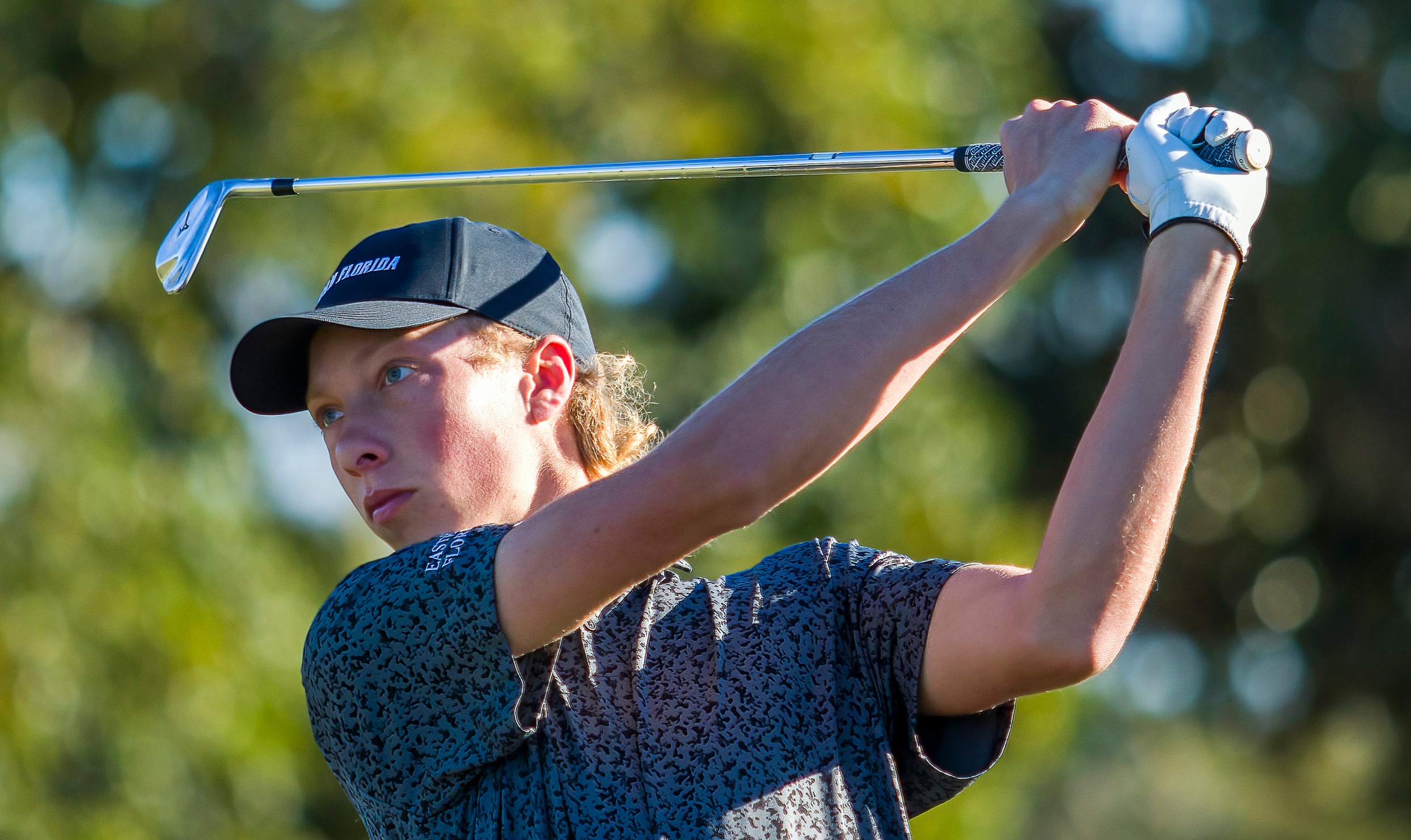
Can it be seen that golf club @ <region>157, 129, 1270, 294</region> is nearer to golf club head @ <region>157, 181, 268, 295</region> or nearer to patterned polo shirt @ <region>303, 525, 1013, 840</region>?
golf club head @ <region>157, 181, 268, 295</region>

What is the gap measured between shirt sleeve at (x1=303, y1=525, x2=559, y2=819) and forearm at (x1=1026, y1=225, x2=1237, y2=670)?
25.3 inches

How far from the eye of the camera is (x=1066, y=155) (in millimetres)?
2127

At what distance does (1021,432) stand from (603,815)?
866 centimetres

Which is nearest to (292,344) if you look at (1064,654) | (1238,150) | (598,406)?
(598,406)

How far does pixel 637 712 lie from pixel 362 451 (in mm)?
A: 570

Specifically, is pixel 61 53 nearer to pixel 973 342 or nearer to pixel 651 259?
pixel 651 259

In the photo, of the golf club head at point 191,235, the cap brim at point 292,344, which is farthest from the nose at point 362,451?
the golf club head at point 191,235

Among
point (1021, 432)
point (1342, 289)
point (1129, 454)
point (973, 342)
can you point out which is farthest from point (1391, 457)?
point (1129, 454)

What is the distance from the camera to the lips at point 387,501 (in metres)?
2.20

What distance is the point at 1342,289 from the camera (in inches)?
420

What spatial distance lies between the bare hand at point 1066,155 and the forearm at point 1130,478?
0.62ft

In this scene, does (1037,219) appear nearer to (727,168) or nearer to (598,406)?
(727,168)

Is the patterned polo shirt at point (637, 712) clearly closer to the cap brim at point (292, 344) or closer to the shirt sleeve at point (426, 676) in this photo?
the shirt sleeve at point (426, 676)

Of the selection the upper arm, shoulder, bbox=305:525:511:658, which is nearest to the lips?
shoulder, bbox=305:525:511:658
